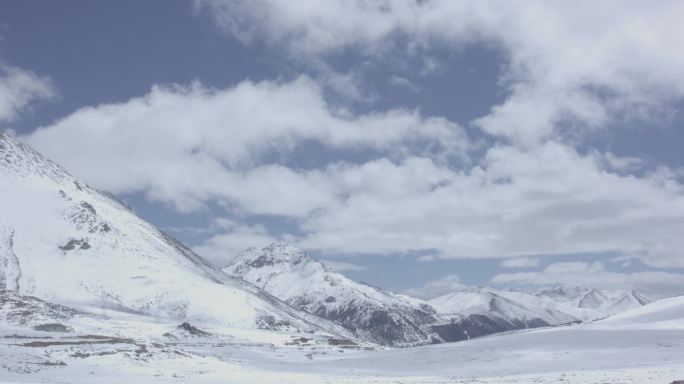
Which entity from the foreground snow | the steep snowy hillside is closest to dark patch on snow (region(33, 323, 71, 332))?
the foreground snow

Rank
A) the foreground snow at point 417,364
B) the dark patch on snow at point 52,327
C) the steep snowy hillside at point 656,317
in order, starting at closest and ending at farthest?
the foreground snow at point 417,364 → the steep snowy hillside at point 656,317 → the dark patch on snow at point 52,327

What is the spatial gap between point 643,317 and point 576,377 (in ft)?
277

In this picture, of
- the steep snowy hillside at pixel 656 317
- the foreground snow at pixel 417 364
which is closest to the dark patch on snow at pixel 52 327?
the foreground snow at pixel 417 364

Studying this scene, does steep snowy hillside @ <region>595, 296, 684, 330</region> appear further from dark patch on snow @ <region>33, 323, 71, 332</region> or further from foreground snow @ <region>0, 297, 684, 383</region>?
dark patch on snow @ <region>33, 323, 71, 332</region>

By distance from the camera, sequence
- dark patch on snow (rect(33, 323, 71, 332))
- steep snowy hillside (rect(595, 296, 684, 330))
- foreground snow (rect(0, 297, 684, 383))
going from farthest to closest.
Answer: dark patch on snow (rect(33, 323, 71, 332)) < steep snowy hillside (rect(595, 296, 684, 330)) < foreground snow (rect(0, 297, 684, 383))

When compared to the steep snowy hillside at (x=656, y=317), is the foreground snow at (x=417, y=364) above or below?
below

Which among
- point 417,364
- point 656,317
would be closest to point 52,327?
point 417,364

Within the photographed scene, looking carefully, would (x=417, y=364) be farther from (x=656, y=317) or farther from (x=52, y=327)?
(x=52, y=327)

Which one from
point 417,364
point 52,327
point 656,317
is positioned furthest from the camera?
point 52,327

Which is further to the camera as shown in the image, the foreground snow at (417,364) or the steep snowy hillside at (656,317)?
the steep snowy hillside at (656,317)

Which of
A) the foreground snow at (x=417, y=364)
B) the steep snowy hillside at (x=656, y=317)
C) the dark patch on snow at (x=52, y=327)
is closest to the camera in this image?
the foreground snow at (x=417, y=364)

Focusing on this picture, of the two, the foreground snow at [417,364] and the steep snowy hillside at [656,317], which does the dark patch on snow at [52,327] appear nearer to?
the foreground snow at [417,364]

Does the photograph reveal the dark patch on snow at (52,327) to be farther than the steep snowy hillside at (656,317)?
Yes

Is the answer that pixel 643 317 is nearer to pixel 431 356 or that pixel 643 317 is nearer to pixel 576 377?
pixel 431 356
